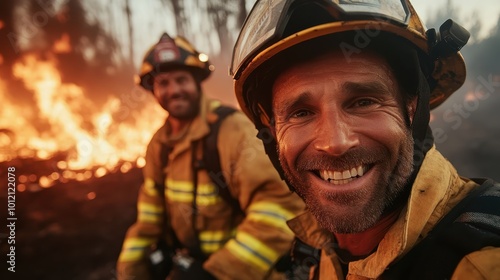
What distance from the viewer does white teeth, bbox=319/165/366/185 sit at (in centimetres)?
130

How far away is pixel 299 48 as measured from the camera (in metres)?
1.46

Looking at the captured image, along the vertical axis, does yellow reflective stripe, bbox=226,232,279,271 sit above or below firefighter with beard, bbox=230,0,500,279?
below

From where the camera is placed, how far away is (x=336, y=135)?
4.19 ft

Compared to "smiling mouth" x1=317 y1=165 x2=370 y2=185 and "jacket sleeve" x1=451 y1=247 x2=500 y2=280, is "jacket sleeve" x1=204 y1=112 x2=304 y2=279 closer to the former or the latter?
"smiling mouth" x1=317 y1=165 x2=370 y2=185

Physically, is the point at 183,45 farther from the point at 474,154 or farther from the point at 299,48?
the point at 474,154

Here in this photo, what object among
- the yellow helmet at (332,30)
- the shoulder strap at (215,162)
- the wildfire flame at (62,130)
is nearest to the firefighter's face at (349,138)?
the yellow helmet at (332,30)

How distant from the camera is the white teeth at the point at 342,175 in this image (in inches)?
51.1

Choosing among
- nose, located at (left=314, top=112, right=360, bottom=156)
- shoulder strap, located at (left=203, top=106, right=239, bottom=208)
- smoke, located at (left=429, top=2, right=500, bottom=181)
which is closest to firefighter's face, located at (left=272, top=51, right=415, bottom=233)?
nose, located at (left=314, top=112, right=360, bottom=156)

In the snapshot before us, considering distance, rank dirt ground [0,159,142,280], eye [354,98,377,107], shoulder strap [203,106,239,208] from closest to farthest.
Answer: eye [354,98,377,107], shoulder strap [203,106,239,208], dirt ground [0,159,142,280]

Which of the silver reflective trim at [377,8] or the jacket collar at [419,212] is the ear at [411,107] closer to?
the jacket collar at [419,212]

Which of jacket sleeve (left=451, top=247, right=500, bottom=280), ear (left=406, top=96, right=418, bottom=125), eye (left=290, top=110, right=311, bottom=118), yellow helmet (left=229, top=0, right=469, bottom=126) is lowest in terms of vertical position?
jacket sleeve (left=451, top=247, right=500, bottom=280)

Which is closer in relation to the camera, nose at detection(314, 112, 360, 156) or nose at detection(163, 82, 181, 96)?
nose at detection(314, 112, 360, 156)

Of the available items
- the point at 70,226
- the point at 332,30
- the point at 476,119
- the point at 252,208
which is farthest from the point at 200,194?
the point at 476,119

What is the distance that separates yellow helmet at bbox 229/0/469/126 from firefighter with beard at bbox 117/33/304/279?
1.27m
